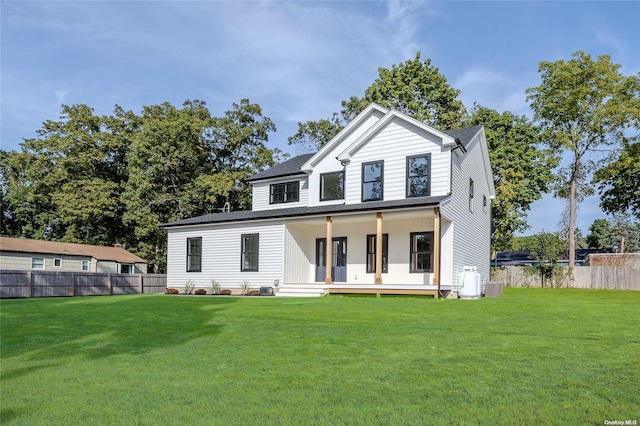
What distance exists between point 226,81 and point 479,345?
64.6ft

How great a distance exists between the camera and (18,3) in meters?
9.46

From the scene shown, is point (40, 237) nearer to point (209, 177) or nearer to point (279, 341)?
point (209, 177)

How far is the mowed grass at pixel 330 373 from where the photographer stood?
353 cm

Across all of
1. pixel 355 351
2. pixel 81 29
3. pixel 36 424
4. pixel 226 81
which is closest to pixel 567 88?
pixel 226 81

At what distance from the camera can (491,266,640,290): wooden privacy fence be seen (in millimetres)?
25312

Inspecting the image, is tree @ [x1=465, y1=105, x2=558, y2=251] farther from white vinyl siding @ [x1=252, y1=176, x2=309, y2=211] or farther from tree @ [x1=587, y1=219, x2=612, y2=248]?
tree @ [x1=587, y1=219, x2=612, y2=248]

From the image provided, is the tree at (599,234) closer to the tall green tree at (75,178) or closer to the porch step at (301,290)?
the porch step at (301,290)

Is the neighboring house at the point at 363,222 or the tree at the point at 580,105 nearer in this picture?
the neighboring house at the point at 363,222

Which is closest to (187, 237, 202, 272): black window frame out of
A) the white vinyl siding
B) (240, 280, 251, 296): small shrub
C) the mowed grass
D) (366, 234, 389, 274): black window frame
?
(240, 280, 251, 296): small shrub

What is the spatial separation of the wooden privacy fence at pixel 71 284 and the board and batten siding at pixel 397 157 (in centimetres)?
1405

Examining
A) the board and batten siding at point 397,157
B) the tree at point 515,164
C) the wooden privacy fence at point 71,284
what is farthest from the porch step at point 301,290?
the tree at point 515,164

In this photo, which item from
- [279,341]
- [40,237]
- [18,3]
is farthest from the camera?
[40,237]

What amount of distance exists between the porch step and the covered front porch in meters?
0.04

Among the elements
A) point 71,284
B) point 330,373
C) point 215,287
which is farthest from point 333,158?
point 330,373
